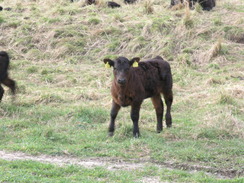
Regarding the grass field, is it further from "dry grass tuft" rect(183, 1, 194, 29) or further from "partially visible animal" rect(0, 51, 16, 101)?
"partially visible animal" rect(0, 51, 16, 101)

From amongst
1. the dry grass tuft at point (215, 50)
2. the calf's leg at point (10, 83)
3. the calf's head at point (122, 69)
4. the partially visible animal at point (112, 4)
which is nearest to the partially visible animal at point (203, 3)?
the partially visible animal at point (112, 4)

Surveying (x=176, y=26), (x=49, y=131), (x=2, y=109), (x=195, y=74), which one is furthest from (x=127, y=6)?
(x=49, y=131)

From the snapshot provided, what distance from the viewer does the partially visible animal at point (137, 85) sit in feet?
29.7

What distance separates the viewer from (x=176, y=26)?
17.3 meters

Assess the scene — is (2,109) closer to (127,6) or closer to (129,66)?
(129,66)

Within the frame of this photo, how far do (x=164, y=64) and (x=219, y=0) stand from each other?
36.7ft

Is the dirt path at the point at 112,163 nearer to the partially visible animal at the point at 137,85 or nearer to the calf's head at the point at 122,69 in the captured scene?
the partially visible animal at the point at 137,85

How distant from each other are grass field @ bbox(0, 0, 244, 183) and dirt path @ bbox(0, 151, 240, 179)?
4cm

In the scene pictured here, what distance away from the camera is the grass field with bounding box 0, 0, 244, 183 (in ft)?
25.1

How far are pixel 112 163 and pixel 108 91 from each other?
5389 mm

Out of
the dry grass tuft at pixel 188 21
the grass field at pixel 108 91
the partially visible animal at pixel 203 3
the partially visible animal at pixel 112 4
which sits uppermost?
the partially visible animal at pixel 203 3

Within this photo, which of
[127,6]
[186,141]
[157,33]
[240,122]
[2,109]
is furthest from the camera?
[127,6]

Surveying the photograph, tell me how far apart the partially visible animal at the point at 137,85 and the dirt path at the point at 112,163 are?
1391 millimetres

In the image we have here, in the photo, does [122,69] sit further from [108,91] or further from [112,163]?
[108,91]
